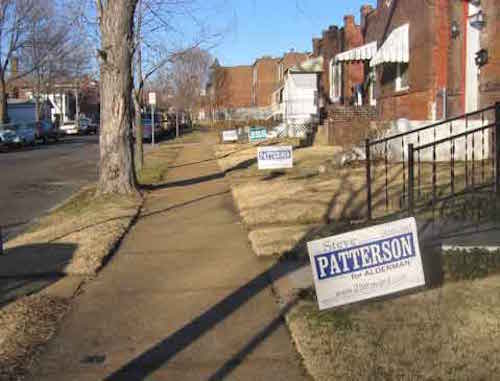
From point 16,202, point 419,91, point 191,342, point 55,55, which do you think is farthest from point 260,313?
point 55,55

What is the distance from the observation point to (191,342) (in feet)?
16.7

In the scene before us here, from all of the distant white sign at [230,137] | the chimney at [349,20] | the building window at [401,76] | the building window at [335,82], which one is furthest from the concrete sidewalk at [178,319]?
the distant white sign at [230,137]

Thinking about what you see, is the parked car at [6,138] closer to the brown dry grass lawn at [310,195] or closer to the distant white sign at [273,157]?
the brown dry grass lawn at [310,195]

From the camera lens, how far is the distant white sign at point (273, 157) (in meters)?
15.9

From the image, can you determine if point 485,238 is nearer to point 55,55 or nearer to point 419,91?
point 419,91

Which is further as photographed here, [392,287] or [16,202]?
[16,202]

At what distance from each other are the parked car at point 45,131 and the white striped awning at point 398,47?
29.3 m

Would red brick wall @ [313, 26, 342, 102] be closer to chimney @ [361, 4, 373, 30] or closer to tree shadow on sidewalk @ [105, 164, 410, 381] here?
chimney @ [361, 4, 373, 30]

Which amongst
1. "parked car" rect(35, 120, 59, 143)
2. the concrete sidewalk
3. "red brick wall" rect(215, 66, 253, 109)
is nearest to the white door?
the concrete sidewalk

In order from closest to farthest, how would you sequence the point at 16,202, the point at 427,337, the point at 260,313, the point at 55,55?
the point at 427,337 < the point at 260,313 < the point at 16,202 < the point at 55,55

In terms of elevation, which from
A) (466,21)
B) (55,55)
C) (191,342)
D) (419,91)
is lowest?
(191,342)

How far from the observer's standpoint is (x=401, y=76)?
20.6 meters

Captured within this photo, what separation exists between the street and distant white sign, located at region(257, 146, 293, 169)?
4751 mm

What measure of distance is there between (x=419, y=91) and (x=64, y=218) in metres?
10.6
